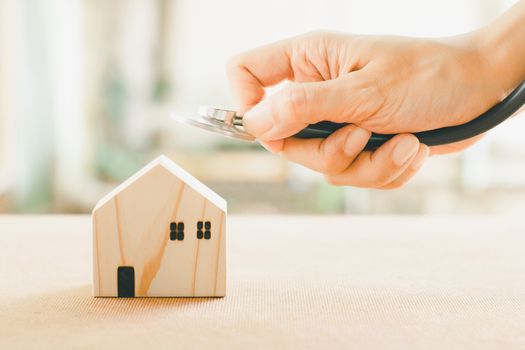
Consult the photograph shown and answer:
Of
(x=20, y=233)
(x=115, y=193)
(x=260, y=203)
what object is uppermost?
(x=115, y=193)

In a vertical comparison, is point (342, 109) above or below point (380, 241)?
above

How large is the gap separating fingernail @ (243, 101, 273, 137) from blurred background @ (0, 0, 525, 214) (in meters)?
2.10

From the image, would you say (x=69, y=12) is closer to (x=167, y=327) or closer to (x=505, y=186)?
(x=505, y=186)

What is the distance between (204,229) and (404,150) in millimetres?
306

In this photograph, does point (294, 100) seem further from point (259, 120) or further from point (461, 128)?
point (461, 128)

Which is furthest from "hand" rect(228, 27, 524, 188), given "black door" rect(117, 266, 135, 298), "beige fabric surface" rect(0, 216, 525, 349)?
"black door" rect(117, 266, 135, 298)

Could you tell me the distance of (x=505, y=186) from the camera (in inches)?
120

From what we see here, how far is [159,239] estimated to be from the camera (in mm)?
689

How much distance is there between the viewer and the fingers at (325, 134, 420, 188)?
33.1 inches

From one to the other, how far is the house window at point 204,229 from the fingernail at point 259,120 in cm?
18

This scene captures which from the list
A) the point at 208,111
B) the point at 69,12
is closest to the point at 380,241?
the point at 208,111

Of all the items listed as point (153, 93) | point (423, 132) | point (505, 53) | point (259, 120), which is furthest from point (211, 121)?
point (153, 93)

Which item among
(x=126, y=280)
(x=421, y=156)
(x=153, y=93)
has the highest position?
(x=421, y=156)

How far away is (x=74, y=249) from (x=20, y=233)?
0.14 m
